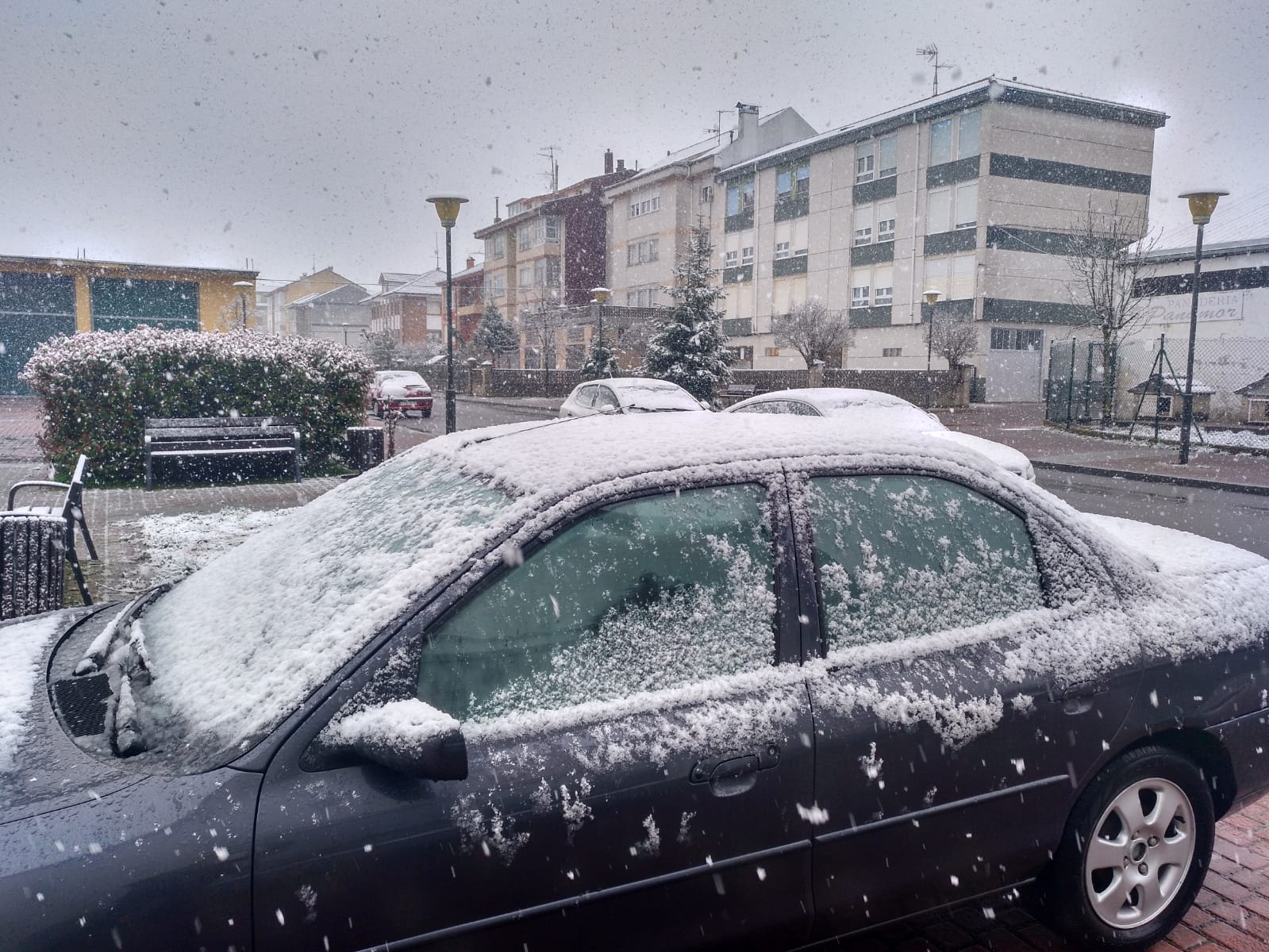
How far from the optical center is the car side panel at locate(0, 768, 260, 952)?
173 centimetres

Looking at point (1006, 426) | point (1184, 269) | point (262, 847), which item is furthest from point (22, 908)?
point (1184, 269)

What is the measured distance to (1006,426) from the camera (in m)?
26.4

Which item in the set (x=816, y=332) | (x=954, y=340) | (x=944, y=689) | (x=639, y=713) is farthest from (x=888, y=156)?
(x=639, y=713)

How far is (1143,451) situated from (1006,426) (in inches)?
273

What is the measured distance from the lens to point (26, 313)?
126ft

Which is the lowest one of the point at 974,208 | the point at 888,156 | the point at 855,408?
the point at 855,408

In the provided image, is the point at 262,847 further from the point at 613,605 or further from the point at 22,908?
the point at 613,605

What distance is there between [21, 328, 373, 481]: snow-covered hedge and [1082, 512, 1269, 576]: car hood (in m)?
13.4

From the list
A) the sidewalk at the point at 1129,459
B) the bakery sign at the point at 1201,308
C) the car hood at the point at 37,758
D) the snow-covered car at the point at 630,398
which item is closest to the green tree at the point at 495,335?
the bakery sign at the point at 1201,308

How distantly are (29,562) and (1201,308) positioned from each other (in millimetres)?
35973

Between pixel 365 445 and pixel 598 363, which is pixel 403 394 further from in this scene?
pixel 365 445

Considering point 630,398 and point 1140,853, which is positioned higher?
point 630,398

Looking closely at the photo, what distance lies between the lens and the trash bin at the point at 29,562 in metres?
5.71

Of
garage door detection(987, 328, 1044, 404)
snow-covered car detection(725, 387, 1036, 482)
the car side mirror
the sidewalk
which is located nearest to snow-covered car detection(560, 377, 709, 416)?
snow-covered car detection(725, 387, 1036, 482)
